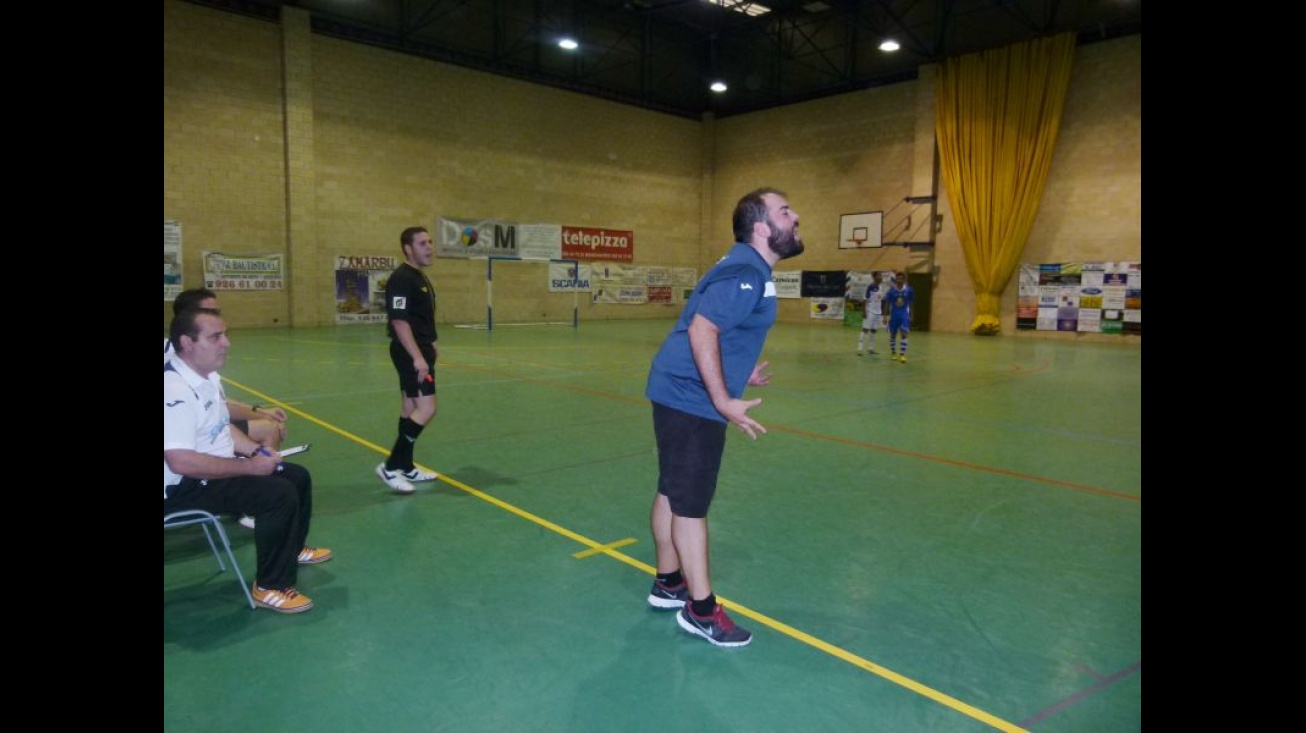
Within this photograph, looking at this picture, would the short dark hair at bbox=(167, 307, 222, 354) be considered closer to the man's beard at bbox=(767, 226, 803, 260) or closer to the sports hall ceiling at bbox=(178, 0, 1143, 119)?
the man's beard at bbox=(767, 226, 803, 260)

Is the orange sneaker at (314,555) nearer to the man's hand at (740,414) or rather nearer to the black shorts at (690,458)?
the black shorts at (690,458)

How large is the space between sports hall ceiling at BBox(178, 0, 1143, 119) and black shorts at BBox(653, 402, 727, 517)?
21667 millimetres

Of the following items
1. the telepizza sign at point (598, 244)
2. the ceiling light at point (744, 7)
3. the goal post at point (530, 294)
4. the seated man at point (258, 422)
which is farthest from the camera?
the telepizza sign at point (598, 244)

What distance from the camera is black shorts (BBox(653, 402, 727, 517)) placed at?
3439 millimetres

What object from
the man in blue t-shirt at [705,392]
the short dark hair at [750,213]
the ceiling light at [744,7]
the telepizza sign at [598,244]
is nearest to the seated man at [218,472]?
the man in blue t-shirt at [705,392]

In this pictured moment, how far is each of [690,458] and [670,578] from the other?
0.79 metres

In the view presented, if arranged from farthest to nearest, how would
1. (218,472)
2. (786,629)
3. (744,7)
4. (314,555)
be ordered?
(744,7) → (314,555) → (786,629) → (218,472)

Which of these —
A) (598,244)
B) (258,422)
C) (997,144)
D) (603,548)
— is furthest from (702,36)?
(603,548)

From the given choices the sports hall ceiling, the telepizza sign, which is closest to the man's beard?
the sports hall ceiling

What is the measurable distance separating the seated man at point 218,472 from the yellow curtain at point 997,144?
23071 millimetres

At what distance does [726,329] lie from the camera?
3.27m

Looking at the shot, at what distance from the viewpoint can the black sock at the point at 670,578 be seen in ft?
12.7

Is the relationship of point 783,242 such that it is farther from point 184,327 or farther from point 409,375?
point 409,375
